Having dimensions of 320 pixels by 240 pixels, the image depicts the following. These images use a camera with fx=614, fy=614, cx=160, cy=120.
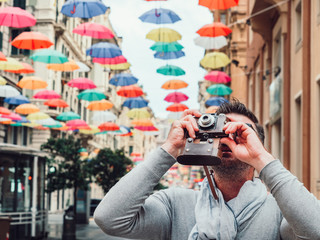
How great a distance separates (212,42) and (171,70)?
89.8 inches

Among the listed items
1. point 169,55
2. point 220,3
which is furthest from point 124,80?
point 220,3

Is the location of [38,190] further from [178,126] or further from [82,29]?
[178,126]

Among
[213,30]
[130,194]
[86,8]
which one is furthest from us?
[213,30]

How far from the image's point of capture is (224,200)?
2.88 meters

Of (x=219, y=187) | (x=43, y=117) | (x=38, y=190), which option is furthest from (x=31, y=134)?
(x=219, y=187)

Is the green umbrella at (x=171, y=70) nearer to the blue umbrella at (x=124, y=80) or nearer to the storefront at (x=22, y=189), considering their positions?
the blue umbrella at (x=124, y=80)

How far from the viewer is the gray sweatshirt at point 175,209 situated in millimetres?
2453

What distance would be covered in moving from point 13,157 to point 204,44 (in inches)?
282

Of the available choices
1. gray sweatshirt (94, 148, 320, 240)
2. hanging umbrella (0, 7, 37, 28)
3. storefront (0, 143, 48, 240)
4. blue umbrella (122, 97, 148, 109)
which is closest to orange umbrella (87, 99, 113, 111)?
blue umbrella (122, 97, 148, 109)

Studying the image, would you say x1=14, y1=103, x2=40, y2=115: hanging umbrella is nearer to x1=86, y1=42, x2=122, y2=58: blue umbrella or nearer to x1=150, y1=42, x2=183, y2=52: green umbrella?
x1=86, y1=42, x2=122, y2=58: blue umbrella

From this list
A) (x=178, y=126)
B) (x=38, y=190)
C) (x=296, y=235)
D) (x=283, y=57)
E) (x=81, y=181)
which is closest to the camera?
(x=296, y=235)

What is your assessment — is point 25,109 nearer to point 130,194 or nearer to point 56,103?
point 56,103

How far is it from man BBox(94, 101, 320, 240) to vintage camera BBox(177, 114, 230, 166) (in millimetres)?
33

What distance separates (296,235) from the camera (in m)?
2.51
